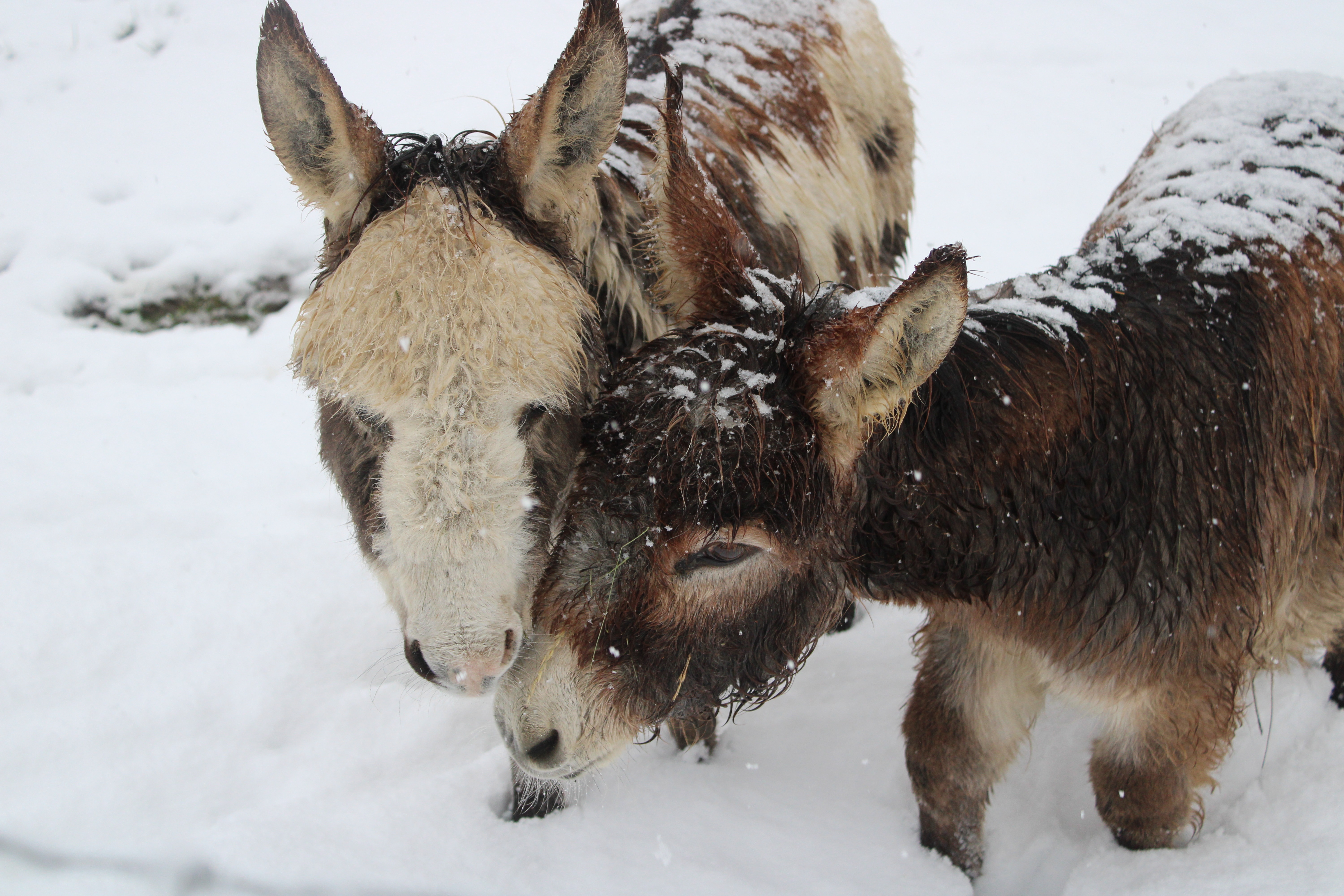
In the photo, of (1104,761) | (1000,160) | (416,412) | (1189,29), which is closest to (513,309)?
(416,412)

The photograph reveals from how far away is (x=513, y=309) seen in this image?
1.99m

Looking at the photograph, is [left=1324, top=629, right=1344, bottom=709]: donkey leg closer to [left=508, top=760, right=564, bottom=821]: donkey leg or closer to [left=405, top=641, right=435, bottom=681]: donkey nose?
[left=508, top=760, right=564, bottom=821]: donkey leg

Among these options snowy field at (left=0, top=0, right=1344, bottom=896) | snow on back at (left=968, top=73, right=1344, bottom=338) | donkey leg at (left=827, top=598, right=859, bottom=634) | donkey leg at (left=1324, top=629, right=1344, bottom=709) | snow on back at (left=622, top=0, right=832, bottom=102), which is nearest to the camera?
snow on back at (left=968, top=73, right=1344, bottom=338)

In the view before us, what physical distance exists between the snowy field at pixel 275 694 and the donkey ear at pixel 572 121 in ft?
5.19

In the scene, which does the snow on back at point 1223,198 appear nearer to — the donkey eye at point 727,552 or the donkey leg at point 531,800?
the donkey eye at point 727,552

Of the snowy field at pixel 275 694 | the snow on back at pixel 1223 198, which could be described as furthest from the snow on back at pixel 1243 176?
the snowy field at pixel 275 694

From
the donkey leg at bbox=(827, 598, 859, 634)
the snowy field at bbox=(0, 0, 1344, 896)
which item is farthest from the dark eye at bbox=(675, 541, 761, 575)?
the donkey leg at bbox=(827, 598, 859, 634)

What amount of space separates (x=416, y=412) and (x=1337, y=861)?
2.96 m

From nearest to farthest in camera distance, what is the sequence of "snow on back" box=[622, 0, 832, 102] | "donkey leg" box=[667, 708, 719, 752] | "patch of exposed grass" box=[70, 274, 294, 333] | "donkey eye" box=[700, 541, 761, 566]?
"donkey eye" box=[700, 541, 761, 566] → "donkey leg" box=[667, 708, 719, 752] → "snow on back" box=[622, 0, 832, 102] → "patch of exposed grass" box=[70, 274, 294, 333]

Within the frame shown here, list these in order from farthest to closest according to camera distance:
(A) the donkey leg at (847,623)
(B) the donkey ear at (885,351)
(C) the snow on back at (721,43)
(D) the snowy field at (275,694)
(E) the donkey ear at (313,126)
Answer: (A) the donkey leg at (847,623), (C) the snow on back at (721,43), (D) the snowy field at (275,694), (E) the donkey ear at (313,126), (B) the donkey ear at (885,351)

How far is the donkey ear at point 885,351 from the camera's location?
1.61 metres

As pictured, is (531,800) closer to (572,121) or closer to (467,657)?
(467,657)

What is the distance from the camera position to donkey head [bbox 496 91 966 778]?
1.82 meters

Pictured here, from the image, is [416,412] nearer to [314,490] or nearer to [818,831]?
[818,831]
